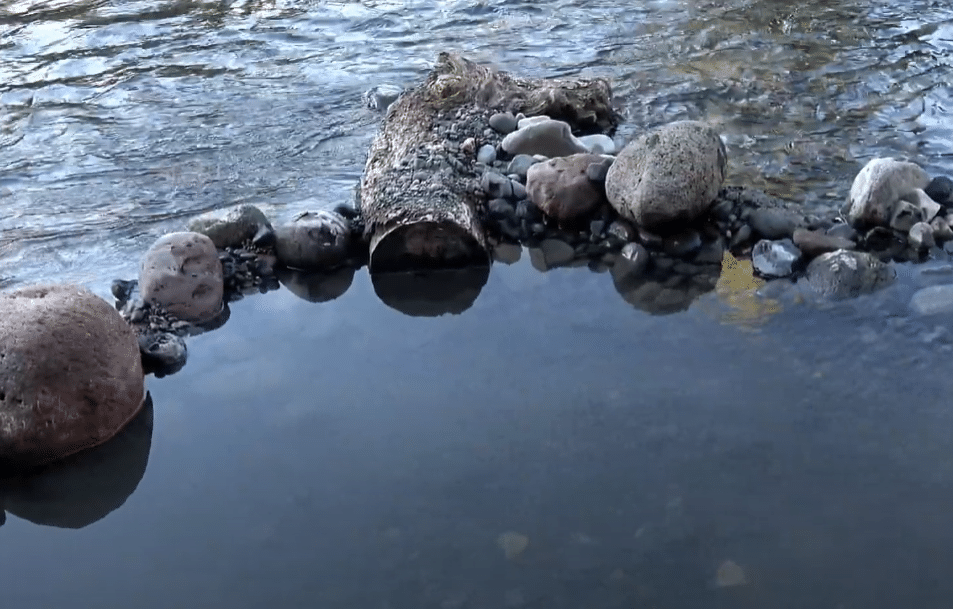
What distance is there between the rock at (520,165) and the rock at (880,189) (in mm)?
1990

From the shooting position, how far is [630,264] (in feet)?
19.3

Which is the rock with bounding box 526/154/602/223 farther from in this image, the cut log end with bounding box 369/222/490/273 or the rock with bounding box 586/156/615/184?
the cut log end with bounding box 369/222/490/273

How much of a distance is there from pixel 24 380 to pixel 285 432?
1140mm

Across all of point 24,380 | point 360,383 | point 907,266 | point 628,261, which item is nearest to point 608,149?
point 628,261

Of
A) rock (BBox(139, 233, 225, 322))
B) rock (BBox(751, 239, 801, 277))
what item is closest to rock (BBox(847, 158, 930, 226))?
rock (BBox(751, 239, 801, 277))

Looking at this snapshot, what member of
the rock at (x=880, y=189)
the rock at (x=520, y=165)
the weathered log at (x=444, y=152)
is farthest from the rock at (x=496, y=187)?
the rock at (x=880, y=189)

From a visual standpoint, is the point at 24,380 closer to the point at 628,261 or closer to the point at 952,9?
the point at 628,261

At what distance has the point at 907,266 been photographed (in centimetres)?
559

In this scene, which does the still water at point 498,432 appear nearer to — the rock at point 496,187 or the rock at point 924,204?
the rock at point 924,204

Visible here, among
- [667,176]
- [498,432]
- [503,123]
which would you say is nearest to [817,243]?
[667,176]

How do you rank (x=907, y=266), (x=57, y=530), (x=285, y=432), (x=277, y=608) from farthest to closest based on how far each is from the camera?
(x=907, y=266)
(x=285, y=432)
(x=57, y=530)
(x=277, y=608)

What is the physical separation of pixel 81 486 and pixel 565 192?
125 inches

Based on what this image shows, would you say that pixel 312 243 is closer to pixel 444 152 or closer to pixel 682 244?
pixel 444 152

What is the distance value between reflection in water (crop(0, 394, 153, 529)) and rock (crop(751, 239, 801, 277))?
11.0ft
